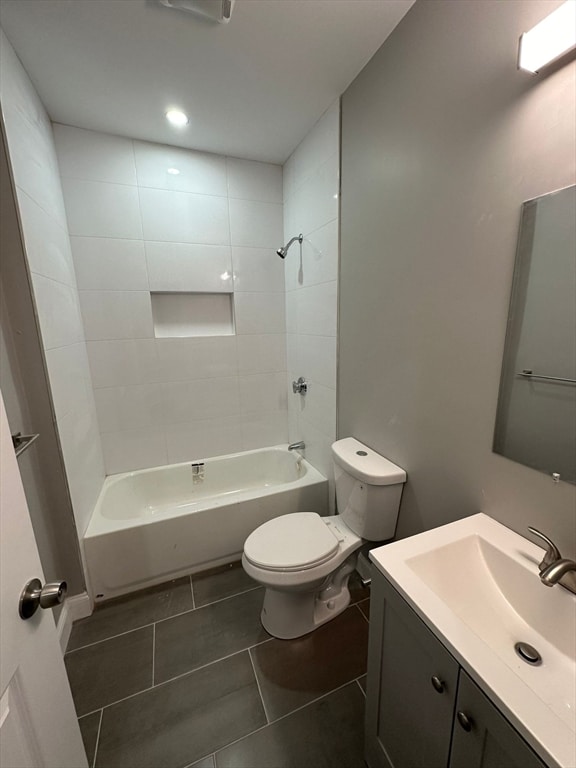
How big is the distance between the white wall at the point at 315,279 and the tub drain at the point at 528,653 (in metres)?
1.22

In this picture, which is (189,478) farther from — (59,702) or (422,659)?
(422,659)

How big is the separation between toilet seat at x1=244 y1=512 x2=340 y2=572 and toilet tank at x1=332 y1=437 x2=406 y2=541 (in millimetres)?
149

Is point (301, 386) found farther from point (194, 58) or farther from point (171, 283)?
point (194, 58)

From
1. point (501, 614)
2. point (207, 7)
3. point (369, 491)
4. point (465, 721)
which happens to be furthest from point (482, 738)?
point (207, 7)

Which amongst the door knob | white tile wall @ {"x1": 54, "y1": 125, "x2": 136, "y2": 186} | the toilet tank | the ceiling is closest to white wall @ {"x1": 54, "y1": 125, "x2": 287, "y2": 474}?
white tile wall @ {"x1": 54, "y1": 125, "x2": 136, "y2": 186}

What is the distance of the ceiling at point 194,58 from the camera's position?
1.09 m

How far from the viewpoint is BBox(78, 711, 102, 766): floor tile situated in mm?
1068

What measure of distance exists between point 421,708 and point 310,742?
0.64 meters

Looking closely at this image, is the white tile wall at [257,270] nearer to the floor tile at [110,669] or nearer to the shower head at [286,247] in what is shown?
the shower head at [286,247]

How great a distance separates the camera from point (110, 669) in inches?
52.6

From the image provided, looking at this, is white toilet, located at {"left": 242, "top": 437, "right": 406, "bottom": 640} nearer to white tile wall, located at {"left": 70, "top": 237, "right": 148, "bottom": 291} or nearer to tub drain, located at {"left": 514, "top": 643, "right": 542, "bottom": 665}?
tub drain, located at {"left": 514, "top": 643, "right": 542, "bottom": 665}

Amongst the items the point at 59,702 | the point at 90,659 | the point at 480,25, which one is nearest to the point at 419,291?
the point at 480,25

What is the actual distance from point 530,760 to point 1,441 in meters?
1.03

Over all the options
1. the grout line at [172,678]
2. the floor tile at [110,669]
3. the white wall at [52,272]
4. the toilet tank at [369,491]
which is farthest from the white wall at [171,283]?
the grout line at [172,678]
